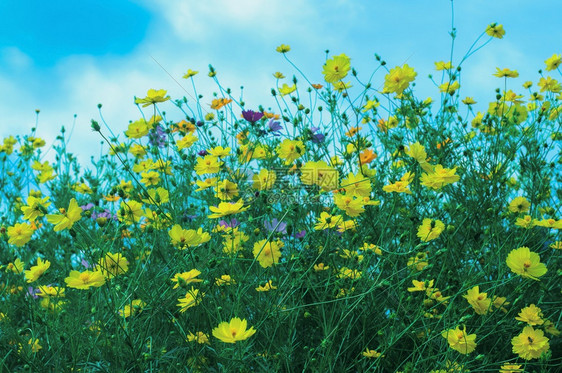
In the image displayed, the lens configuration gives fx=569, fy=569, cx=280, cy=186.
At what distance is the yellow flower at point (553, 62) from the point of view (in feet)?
8.32

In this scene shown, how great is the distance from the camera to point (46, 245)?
2.49 metres

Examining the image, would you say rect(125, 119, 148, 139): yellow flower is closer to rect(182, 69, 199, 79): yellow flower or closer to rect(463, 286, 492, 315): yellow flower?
rect(182, 69, 199, 79): yellow flower

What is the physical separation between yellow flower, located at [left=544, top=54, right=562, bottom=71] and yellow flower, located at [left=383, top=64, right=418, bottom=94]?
3.60 ft

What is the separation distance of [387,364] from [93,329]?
0.76 meters

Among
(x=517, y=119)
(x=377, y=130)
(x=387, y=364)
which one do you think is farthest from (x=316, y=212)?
(x=517, y=119)

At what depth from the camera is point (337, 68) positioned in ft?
5.91

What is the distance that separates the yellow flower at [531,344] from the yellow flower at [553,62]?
1.58 m

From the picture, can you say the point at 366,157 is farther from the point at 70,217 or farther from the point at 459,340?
the point at 70,217

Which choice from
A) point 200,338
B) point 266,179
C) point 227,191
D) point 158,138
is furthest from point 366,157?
point 158,138

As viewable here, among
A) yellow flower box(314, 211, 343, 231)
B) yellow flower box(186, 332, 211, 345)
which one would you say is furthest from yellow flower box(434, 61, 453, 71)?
yellow flower box(186, 332, 211, 345)

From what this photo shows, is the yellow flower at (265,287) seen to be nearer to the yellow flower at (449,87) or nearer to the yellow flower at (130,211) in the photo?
the yellow flower at (130,211)

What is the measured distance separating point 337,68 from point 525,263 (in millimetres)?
813

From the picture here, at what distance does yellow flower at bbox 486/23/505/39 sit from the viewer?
92.4 inches

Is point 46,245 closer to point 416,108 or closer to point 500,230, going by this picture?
point 416,108
